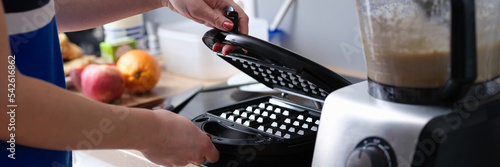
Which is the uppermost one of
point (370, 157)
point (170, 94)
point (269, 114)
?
point (370, 157)

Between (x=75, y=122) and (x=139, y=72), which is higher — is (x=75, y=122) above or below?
above

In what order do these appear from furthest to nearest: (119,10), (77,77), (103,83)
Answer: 1. (77,77)
2. (103,83)
3. (119,10)

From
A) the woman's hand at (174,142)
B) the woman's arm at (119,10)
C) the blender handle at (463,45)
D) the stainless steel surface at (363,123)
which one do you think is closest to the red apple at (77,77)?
the woman's arm at (119,10)

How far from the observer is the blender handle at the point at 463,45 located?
2.13 feet

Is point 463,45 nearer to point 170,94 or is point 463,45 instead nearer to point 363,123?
point 363,123

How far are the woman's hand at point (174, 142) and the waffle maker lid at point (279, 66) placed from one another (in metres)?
0.16

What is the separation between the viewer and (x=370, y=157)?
2.33 ft

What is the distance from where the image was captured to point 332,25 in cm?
153

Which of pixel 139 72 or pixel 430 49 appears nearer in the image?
Result: pixel 430 49

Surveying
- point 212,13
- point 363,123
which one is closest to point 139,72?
point 212,13

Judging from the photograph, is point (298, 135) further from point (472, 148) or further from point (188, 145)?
point (472, 148)

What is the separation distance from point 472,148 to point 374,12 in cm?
20

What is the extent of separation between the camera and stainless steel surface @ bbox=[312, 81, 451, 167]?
2.25 ft

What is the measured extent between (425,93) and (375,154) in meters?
0.09
